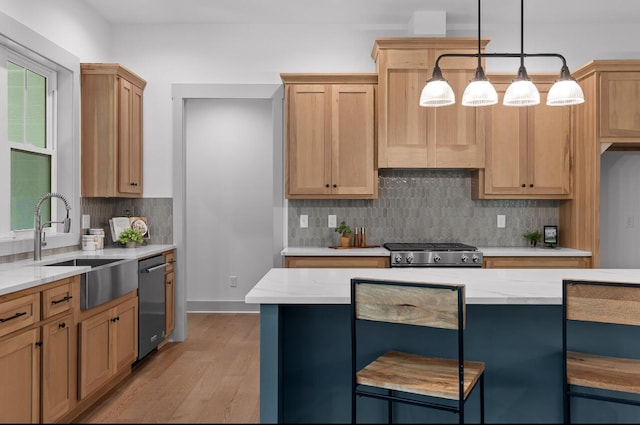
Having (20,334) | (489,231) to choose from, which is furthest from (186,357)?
(489,231)

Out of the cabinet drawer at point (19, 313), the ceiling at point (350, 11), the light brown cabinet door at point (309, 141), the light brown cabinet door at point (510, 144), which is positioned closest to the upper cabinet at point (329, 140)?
the light brown cabinet door at point (309, 141)

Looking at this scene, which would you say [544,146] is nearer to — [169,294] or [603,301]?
[603,301]

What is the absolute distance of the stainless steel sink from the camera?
307 centimetres

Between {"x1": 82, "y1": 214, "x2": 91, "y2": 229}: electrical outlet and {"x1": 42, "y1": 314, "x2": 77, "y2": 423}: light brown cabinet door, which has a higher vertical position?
{"x1": 82, "y1": 214, "x2": 91, "y2": 229}: electrical outlet

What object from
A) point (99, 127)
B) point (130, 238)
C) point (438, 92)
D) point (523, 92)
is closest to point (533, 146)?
point (523, 92)

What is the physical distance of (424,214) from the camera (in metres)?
4.91

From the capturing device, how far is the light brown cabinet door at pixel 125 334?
3508 millimetres

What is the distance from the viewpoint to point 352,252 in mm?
4324

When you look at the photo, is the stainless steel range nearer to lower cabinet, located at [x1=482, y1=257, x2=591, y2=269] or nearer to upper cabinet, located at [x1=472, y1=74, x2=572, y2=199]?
lower cabinet, located at [x1=482, y1=257, x2=591, y2=269]

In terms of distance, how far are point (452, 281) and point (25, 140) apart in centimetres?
311

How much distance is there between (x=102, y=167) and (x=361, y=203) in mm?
2247

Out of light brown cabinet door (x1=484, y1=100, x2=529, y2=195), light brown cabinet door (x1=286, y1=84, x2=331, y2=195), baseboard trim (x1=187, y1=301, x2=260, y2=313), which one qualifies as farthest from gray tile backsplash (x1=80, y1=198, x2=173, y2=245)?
light brown cabinet door (x1=484, y1=100, x2=529, y2=195)

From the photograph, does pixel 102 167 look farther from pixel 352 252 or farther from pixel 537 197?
pixel 537 197

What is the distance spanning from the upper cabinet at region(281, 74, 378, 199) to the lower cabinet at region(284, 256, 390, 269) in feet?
1.87
